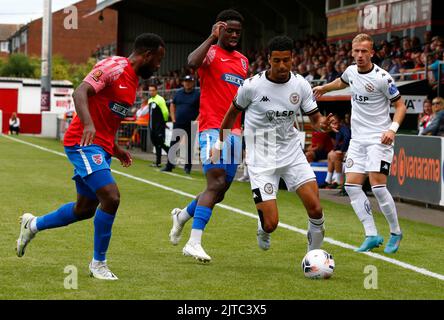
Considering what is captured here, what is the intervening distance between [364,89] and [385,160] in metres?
0.78

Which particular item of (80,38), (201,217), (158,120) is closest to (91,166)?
(201,217)

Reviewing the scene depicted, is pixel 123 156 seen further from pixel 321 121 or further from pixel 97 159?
pixel 321 121

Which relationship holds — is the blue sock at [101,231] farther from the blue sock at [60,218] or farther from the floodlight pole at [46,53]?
the floodlight pole at [46,53]

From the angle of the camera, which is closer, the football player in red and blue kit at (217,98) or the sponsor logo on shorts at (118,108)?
the sponsor logo on shorts at (118,108)

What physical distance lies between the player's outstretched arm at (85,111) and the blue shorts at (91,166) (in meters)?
0.34

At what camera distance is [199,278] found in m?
7.91

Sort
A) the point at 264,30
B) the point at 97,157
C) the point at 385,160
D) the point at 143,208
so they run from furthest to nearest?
the point at 264,30
the point at 143,208
the point at 385,160
the point at 97,157

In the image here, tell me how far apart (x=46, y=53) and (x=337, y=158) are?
2879 centimetres

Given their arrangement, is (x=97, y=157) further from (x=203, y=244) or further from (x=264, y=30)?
(x=264, y=30)

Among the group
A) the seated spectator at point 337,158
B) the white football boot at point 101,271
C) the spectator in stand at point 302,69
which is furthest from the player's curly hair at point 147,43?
the spectator in stand at point 302,69

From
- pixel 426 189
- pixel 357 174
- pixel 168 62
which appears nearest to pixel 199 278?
pixel 357 174

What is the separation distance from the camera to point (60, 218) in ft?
27.2

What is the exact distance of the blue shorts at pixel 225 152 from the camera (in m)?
9.23

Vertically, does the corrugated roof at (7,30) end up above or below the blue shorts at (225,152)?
above
